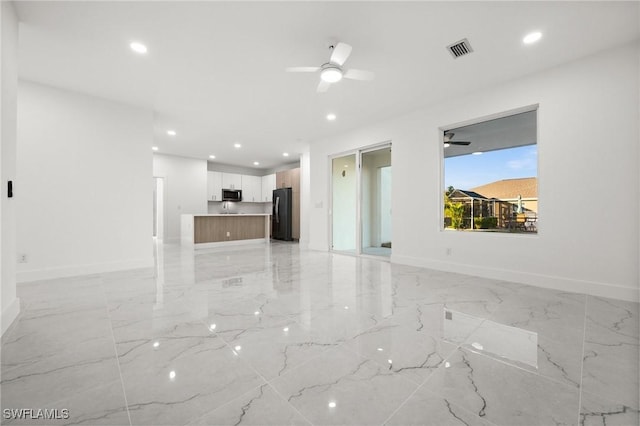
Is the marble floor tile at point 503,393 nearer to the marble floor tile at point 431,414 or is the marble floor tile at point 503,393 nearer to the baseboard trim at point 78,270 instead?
the marble floor tile at point 431,414

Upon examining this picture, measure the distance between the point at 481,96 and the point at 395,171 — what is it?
1.67m

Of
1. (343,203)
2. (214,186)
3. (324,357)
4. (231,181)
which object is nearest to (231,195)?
(231,181)

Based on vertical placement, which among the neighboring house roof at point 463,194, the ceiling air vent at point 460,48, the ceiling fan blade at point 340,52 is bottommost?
the neighboring house roof at point 463,194

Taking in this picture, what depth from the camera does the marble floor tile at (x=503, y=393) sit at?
1.15 meters

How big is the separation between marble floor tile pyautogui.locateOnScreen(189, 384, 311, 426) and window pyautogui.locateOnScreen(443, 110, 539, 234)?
378cm

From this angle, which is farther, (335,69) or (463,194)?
(463,194)

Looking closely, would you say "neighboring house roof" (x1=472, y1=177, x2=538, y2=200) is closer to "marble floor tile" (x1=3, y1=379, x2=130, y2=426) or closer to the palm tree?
the palm tree

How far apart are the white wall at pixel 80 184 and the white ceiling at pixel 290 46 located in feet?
1.27

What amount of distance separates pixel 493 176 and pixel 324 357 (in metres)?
3.80

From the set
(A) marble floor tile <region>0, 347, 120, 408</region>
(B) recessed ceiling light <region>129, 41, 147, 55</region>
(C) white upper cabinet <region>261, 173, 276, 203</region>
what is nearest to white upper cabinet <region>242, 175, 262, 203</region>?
(C) white upper cabinet <region>261, 173, 276, 203</region>

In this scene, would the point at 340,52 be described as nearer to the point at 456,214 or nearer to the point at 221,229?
the point at 456,214

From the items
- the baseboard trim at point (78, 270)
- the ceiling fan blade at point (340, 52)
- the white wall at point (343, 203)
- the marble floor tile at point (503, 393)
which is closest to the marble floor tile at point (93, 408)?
the marble floor tile at point (503, 393)

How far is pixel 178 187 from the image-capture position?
834 centimetres

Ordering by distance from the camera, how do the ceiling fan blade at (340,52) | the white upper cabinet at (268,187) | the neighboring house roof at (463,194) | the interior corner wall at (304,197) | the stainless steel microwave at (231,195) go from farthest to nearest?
the white upper cabinet at (268,187) → the stainless steel microwave at (231,195) → the interior corner wall at (304,197) → the neighboring house roof at (463,194) → the ceiling fan blade at (340,52)
